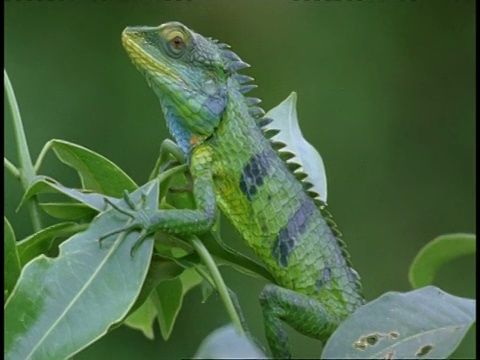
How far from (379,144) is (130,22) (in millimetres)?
1339

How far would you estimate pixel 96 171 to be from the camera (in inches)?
48.6

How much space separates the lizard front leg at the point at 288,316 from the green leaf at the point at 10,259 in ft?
1.33

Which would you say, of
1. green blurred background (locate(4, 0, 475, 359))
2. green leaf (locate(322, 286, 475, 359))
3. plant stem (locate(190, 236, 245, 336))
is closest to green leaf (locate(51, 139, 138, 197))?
plant stem (locate(190, 236, 245, 336))

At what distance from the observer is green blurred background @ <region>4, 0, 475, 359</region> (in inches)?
138

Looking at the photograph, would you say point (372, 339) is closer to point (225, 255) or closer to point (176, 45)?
point (225, 255)

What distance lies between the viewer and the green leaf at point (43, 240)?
1.08 m

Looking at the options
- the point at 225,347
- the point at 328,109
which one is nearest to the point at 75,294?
the point at 225,347

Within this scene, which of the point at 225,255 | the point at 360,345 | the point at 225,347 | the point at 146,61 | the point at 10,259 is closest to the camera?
the point at 225,347

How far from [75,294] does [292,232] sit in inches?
19.9

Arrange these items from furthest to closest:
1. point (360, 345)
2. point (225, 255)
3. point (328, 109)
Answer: point (328, 109)
point (225, 255)
point (360, 345)

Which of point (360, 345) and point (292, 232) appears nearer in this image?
point (360, 345)

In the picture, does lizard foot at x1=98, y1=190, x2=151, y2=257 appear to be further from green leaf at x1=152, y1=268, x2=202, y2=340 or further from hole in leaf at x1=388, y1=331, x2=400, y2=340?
hole in leaf at x1=388, y1=331, x2=400, y2=340

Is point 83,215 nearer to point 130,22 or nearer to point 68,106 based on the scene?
point 68,106

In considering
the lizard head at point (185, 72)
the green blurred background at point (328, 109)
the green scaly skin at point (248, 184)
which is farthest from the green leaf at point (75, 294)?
the green blurred background at point (328, 109)
